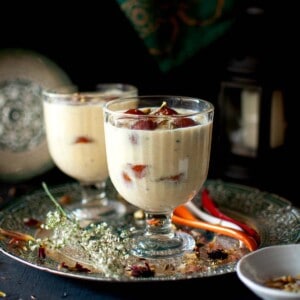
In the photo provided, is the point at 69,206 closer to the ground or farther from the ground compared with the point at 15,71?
closer to the ground

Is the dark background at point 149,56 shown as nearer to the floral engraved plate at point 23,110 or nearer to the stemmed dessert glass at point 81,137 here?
the floral engraved plate at point 23,110

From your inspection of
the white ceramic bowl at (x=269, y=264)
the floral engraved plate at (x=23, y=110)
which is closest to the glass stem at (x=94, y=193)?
the floral engraved plate at (x=23, y=110)

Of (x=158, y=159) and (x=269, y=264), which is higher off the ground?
(x=158, y=159)

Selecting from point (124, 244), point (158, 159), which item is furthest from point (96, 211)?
point (158, 159)

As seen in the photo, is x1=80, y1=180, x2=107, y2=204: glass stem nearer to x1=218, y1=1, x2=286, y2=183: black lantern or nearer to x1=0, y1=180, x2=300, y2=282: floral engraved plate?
x1=0, y1=180, x2=300, y2=282: floral engraved plate

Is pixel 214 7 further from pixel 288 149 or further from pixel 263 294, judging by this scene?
pixel 263 294

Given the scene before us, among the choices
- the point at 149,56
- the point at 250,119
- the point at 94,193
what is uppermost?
the point at 149,56

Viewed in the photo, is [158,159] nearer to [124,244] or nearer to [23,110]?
Result: [124,244]

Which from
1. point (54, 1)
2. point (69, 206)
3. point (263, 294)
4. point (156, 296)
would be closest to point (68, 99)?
point (69, 206)
